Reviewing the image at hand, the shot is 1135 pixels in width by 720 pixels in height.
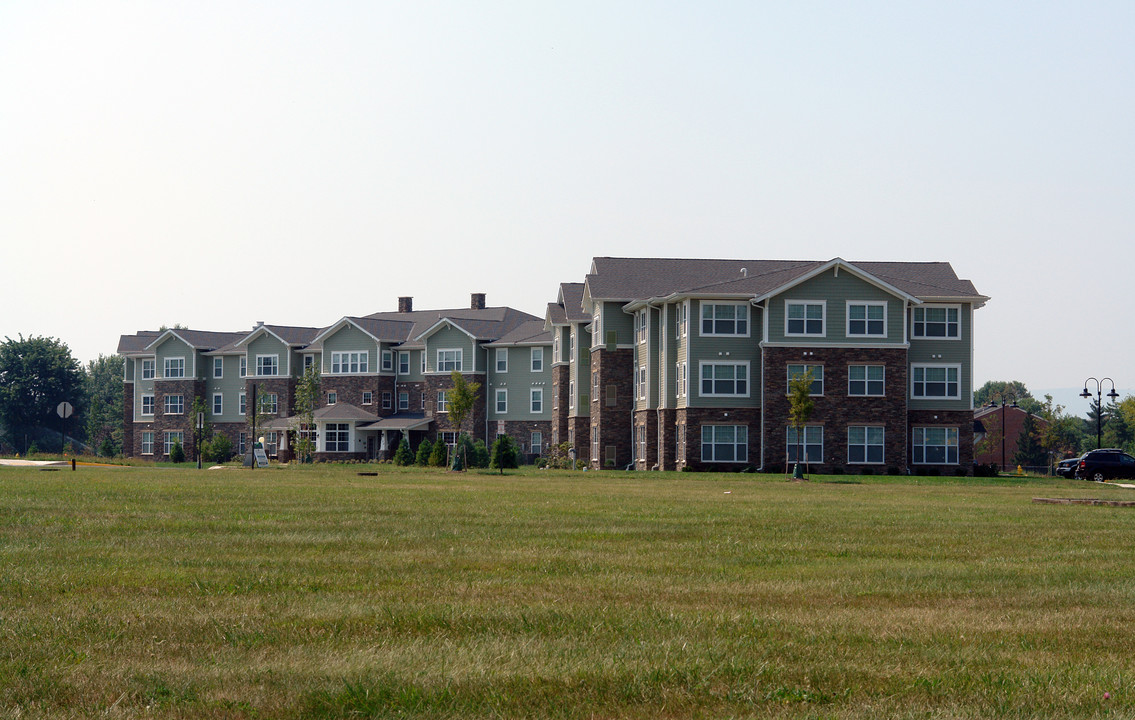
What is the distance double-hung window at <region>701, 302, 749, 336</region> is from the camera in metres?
62.8

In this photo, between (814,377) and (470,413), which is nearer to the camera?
(814,377)

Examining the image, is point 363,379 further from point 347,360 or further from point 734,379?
point 734,379

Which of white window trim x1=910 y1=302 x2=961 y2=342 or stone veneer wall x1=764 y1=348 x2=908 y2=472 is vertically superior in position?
white window trim x1=910 y1=302 x2=961 y2=342

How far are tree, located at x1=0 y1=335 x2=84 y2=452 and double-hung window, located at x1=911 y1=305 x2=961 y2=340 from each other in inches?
3448

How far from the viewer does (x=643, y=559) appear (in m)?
15.1

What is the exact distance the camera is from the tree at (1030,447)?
11102 cm

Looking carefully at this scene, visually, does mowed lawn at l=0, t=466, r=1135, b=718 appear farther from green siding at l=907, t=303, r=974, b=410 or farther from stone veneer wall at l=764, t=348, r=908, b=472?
green siding at l=907, t=303, r=974, b=410

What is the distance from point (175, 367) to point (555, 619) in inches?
3736

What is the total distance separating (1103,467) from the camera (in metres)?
58.8

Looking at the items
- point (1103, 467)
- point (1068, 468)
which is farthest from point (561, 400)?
point (1103, 467)

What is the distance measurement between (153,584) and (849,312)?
174 ft

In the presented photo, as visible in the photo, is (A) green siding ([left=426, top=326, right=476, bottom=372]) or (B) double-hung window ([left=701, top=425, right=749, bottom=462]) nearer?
(B) double-hung window ([left=701, top=425, right=749, bottom=462])

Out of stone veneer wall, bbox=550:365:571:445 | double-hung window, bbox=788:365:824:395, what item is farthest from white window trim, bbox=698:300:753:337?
stone veneer wall, bbox=550:365:571:445

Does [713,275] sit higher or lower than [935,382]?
higher
